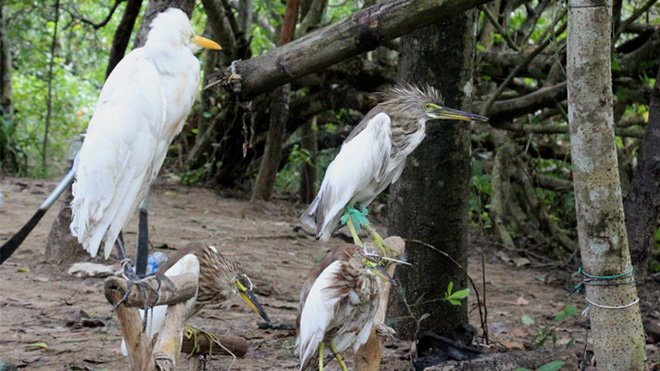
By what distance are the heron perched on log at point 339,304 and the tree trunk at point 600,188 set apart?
2.73ft

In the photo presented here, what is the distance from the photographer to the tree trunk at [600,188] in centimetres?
247

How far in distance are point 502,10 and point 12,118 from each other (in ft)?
23.3

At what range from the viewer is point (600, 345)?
2664 mm

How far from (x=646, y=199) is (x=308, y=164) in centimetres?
621

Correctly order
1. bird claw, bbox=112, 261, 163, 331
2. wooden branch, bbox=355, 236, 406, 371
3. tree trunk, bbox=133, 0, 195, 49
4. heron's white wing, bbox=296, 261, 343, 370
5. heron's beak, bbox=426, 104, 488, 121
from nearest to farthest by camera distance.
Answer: bird claw, bbox=112, 261, 163, 331, heron's white wing, bbox=296, 261, 343, 370, wooden branch, bbox=355, 236, 406, 371, heron's beak, bbox=426, 104, 488, 121, tree trunk, bbox=133, 0, 195, 49

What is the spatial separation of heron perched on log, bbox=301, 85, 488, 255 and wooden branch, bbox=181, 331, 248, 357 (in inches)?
25.3

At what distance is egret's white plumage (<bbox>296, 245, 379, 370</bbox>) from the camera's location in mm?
2746

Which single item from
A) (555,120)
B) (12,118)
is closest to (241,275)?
(555,120)

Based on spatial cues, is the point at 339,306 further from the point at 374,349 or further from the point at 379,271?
the point at 374,349

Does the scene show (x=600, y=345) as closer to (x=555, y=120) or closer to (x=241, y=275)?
(x=241, y=275)

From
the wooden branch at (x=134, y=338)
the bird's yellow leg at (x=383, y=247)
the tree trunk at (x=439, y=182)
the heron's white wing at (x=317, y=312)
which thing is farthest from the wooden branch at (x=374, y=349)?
the wooden branch at (x=134, y=338)

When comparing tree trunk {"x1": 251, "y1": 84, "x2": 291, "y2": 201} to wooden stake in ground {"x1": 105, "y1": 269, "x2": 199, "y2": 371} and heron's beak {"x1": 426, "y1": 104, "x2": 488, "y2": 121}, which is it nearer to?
heron's beak {"x1": 426, "y1": 104, "x2": 488, "y2": 121}

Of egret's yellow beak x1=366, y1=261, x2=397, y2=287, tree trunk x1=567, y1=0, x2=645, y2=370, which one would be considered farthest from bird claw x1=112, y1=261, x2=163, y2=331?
tree trunk x1=567, y1=0, x2=645, y2=370

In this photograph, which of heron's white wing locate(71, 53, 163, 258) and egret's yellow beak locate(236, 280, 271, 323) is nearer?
heron's white wing locate(71, 53, 163, 258)
